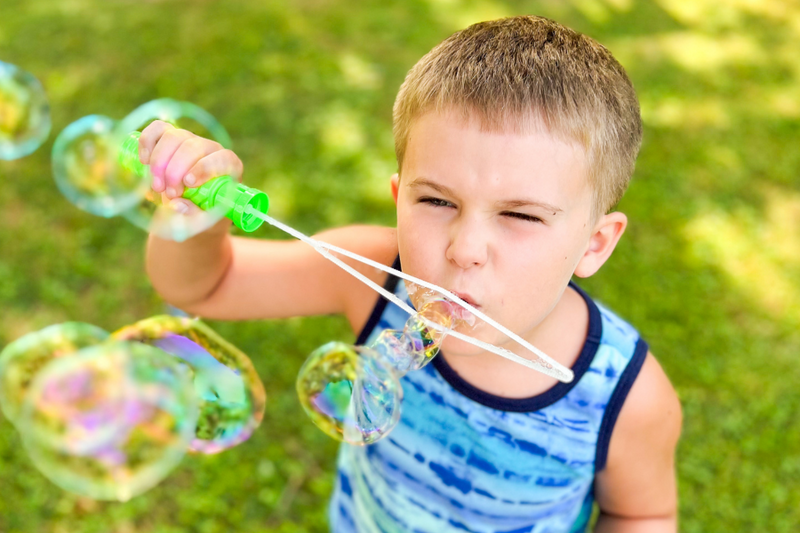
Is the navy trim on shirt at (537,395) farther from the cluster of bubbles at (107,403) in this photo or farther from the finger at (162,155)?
the finger at (162,155)

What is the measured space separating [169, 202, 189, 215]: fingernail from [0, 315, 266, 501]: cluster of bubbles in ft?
1.20

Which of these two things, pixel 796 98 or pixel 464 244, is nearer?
pixel 464 244

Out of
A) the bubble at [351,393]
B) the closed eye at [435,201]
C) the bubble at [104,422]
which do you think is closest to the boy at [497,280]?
the closed eye at [435,201]

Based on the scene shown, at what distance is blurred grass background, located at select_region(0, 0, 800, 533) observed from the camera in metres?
2.70

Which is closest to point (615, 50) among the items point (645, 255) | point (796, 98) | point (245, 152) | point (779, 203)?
point (796, 98)

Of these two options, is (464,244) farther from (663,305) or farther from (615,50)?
(615,50)

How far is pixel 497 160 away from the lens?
1.10m

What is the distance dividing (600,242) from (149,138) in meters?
0.87

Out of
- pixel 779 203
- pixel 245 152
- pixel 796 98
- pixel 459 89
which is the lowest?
pixel 245 152

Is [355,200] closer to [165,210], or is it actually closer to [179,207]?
[165,210]

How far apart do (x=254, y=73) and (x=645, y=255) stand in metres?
2.96

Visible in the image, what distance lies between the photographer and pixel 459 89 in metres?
1.18

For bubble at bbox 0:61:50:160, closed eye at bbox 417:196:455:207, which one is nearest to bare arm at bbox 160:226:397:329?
closed eye at bbox 417:196:455:207

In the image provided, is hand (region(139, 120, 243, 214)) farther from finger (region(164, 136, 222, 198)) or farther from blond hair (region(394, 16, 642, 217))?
blond hair (region(394, 16, 642, 217))
